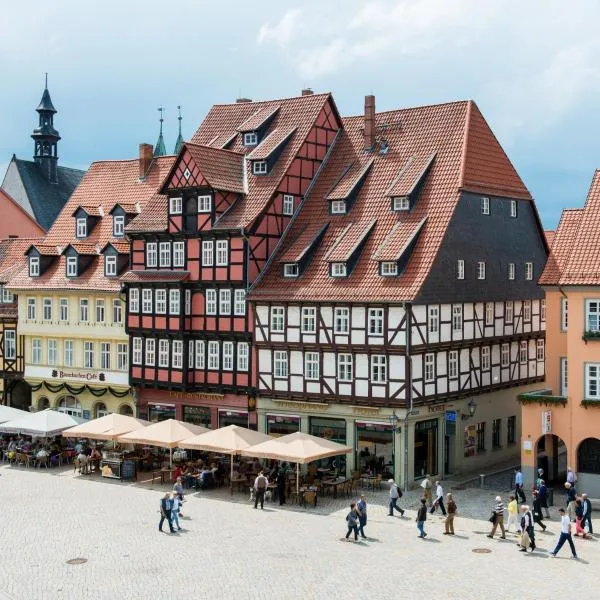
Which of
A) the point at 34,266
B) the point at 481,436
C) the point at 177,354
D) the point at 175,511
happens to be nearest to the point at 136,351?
the point at 177,354

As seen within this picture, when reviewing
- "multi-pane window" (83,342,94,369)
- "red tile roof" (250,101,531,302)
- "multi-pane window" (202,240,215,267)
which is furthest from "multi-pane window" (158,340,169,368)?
"red tile roof" (250,101,531,302)

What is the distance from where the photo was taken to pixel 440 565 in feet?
92.5

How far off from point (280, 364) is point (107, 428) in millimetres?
7368

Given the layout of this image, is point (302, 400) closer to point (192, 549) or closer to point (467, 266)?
point (467, 266)

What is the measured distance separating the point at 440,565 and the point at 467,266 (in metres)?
17.4

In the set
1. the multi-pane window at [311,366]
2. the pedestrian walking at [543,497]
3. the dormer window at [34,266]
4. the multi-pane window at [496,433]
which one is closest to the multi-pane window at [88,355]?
the dormer window at [34,266]

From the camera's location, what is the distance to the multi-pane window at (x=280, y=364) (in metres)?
43.0

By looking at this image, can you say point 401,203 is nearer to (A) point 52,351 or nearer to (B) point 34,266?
(A) point 52,351

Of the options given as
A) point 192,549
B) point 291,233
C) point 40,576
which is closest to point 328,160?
point 291,233

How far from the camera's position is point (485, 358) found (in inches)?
1768

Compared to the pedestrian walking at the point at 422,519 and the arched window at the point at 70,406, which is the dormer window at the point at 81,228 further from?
the pedestrian walking at the point at 422,519

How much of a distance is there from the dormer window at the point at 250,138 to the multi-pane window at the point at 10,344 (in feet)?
52.6

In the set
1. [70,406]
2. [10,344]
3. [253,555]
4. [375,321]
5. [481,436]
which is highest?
[375,321]

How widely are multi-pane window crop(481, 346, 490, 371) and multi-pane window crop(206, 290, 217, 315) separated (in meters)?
11.5
